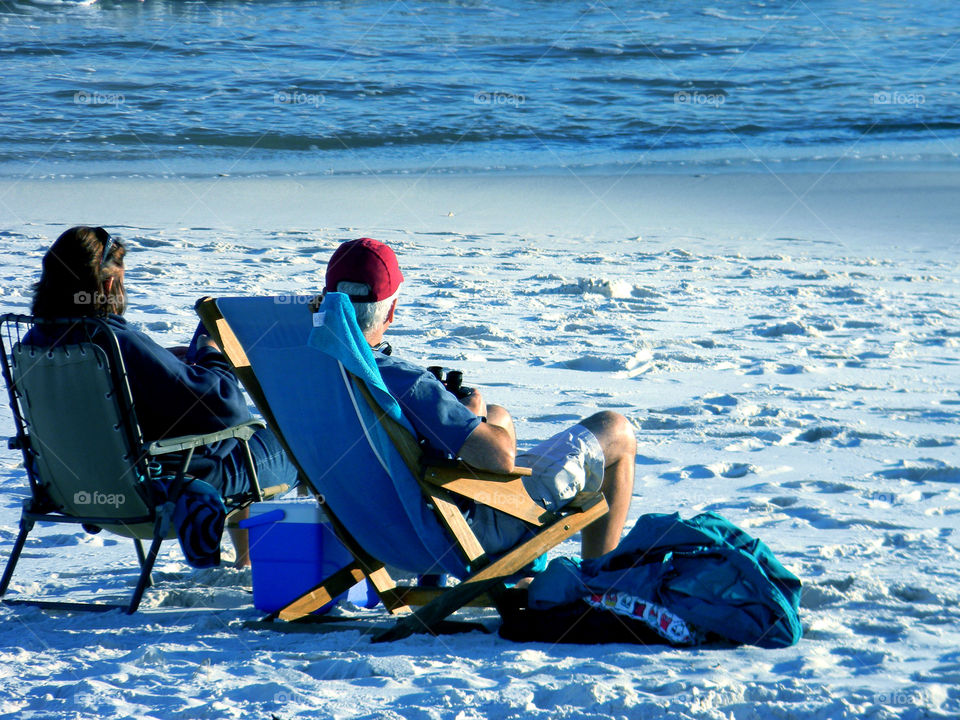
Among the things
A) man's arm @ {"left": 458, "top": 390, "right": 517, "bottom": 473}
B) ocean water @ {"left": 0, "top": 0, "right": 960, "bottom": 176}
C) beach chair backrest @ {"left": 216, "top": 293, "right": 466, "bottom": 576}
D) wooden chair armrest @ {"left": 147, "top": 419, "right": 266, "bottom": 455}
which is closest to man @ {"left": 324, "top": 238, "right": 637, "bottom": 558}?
man's arm @ {"left": 458, "top": 390, "right": 517, "bottom": 473}

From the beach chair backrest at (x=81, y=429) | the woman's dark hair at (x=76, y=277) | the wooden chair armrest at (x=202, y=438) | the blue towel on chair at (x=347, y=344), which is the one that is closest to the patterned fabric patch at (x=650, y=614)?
the blue towel on chair at (x=347, y=344)

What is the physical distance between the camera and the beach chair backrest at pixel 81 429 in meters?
3.03

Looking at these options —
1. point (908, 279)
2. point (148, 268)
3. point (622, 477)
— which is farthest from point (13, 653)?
point (908, 279)

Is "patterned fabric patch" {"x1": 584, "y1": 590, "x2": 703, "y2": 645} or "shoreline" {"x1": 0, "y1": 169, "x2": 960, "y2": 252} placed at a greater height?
"shoreline" {"x1": 0, "y1": 169, "x2": 960, "y2": 252}

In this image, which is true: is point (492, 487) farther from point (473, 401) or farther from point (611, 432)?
point (611, 432)

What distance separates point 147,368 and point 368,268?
700 mm

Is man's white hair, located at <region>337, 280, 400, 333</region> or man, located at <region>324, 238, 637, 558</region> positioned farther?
man's white hair, located at <region>337, 280, 400, 333</region>

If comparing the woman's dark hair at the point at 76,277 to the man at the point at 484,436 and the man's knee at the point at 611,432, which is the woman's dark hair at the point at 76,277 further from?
the man's knee at the point at 611,432

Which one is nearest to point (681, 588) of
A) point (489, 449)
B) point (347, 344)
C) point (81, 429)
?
point (489, 449)

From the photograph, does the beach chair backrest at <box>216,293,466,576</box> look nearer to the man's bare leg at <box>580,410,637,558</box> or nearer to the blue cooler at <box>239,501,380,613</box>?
the blue cooler at <box>239,501,380,613</box>

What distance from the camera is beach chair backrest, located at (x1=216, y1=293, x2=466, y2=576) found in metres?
2.86

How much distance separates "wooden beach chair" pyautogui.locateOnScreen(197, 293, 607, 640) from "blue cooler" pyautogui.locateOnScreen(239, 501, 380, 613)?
9 cm

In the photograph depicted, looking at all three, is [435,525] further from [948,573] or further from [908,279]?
[908,279]

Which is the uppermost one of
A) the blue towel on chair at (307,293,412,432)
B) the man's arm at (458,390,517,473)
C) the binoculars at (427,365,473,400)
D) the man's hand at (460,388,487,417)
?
the blue towel on chair at (307,293,412,432)
